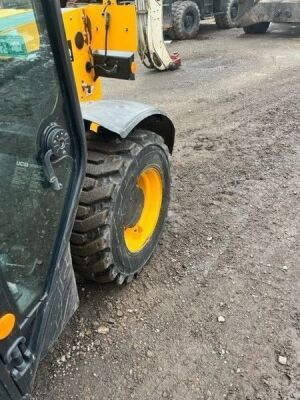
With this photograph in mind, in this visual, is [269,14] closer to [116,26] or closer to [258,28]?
[258,28]

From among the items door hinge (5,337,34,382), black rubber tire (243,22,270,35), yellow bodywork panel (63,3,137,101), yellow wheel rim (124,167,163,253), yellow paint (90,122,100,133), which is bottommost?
black rubber tire (243,22,270,35)

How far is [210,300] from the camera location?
8.93 ft

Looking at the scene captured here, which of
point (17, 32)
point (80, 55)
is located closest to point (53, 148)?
point (17, 32)

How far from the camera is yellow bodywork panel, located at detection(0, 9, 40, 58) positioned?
61.4 inches

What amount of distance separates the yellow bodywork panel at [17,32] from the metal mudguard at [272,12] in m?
9.45

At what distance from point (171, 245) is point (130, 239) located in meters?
0.46

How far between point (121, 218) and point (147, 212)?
51 cm

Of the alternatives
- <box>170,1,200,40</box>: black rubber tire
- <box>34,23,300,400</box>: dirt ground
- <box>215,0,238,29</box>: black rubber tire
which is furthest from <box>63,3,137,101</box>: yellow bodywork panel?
<box>215,0,238,29</box>: black rubber tire

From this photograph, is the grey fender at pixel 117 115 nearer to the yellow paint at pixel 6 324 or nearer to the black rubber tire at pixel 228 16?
the yellow paint at pixel 6 324

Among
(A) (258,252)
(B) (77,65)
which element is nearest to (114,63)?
(B) (77,65)

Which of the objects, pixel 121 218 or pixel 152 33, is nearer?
pixel 121 218

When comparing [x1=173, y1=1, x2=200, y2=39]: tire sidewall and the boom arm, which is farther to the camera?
[x1=173, y1=1, x2=200, y2=39]: tire sidewall

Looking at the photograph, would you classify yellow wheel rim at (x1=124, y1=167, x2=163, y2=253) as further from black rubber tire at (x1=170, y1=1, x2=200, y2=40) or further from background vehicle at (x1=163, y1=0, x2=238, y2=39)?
black rubber tire at (x1=170, y1=1, x2=200, y2=40)

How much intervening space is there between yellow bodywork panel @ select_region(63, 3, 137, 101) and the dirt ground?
1196mm
